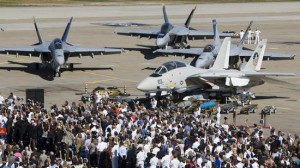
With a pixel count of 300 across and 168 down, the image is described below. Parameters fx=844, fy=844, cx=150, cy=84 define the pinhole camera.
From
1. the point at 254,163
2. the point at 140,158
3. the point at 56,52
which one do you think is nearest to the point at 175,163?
the point at 140,158

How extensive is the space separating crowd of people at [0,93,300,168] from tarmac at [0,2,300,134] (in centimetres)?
848

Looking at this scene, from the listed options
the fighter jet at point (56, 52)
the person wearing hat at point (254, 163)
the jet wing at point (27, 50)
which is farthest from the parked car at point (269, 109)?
the jet wing at point (27, 50)

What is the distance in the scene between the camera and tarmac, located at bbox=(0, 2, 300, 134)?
156ft

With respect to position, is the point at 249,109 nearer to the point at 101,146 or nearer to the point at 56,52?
the point at 101,146

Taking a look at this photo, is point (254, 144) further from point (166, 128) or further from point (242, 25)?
point (242, 25)

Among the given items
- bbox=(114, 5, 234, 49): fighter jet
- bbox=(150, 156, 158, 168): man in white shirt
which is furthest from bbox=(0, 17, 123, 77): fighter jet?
bbox=(150, 156, 158, 168): man in white shirt

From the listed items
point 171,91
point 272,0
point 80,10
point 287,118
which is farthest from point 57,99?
point 272,0

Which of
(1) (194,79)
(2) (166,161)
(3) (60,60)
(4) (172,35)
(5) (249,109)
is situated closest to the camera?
(2) (166,161)

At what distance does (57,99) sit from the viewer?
151ft

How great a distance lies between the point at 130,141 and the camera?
28625 millimetres

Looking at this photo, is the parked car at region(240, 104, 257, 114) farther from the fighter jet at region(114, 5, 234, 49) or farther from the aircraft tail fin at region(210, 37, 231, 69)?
the fighter jet at region(114, 5, 234, 49)

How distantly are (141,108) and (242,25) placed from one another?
185 ft

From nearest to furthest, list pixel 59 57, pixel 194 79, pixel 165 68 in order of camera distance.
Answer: pixel 165 68
pixel 194 79
pixel 59 57

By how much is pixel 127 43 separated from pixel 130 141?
4535 centimetres
